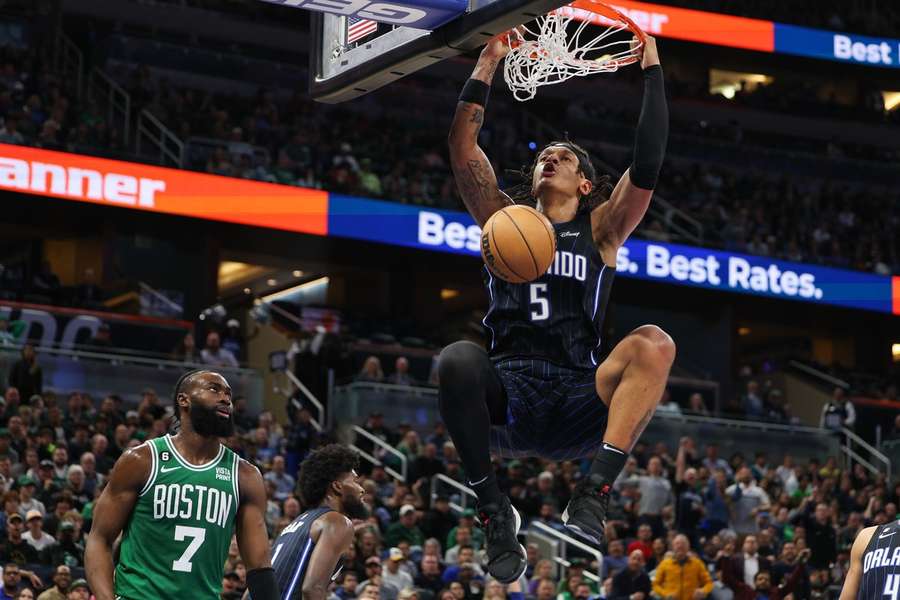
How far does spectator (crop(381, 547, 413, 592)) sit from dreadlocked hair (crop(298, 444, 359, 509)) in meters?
5.73

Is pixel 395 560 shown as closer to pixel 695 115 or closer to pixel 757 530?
pixel 757 530

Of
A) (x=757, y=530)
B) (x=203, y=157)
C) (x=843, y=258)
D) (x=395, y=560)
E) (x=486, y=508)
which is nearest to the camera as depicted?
(x=486, y=508)

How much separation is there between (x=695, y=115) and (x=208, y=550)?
3103 cm

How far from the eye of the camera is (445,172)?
29.5 m

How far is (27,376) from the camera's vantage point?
1809cm

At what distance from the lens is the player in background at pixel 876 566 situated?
694 cm

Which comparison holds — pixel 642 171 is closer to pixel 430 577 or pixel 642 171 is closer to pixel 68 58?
pixel 430 577

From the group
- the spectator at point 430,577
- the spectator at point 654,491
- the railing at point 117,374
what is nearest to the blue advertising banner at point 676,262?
the railing at point 117,374

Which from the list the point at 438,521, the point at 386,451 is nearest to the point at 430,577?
the point at 438,521

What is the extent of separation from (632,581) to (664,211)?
1751 cm

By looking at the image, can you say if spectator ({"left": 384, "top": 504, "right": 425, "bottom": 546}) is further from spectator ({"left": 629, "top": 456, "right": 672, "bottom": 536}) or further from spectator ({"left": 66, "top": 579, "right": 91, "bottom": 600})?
spectator ({"left": 66, "top": 579, "right": 91, "bottom": 600})

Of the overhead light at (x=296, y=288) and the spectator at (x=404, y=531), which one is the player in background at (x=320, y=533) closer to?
the spectator at (x=404, y=531)

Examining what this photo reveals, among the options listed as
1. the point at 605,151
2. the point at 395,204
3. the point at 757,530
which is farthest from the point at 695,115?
the point at 757,530

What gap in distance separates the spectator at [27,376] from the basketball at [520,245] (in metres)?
12.7
